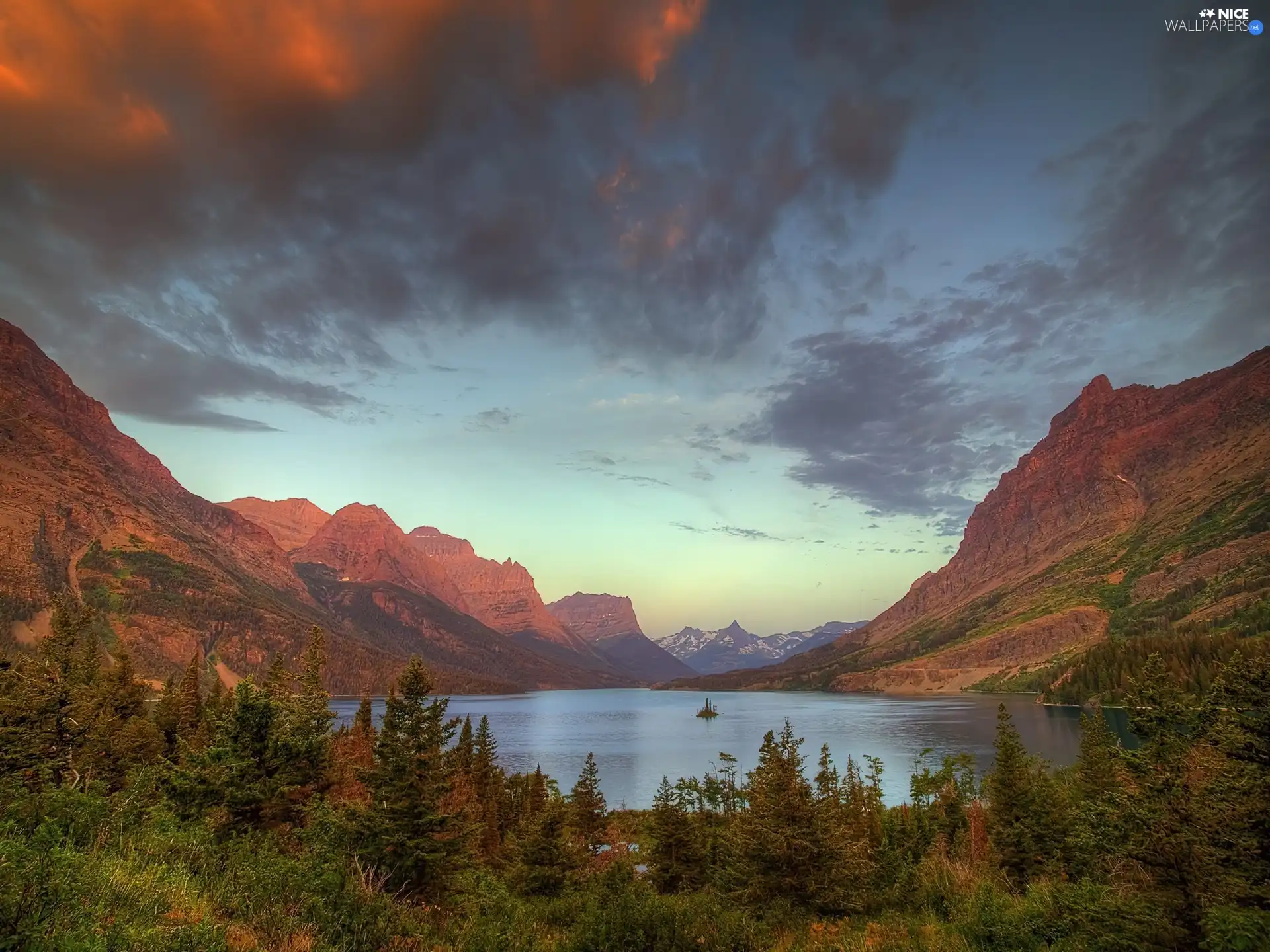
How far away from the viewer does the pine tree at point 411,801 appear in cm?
2405

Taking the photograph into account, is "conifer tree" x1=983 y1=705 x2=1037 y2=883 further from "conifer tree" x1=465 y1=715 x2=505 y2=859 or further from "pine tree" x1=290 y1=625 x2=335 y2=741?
"conifer tree" x1=465 y1=715 x2=505 y2=859

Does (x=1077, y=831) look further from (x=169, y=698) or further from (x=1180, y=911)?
(x=169, y=698)

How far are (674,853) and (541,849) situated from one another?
1109 centimetres

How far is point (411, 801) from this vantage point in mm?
24906

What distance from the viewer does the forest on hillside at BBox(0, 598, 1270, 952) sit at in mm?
11164

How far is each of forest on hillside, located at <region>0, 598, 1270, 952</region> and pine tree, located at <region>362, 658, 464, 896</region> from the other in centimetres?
9

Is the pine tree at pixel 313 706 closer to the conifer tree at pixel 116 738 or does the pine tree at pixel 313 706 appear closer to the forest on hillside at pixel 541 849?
the forest on hillside at pixel 541 849

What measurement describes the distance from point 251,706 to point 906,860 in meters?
35.8

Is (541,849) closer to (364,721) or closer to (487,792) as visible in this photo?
(487,792)

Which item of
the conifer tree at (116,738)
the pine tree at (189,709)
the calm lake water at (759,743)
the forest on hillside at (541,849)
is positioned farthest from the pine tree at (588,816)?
the calm lake water at (759,743)

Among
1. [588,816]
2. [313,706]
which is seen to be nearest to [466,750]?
[588,816]

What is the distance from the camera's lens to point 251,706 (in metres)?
25.7

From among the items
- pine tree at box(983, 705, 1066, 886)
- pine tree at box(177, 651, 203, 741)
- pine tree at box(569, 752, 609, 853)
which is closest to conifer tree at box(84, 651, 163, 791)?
pine tree at box(177, 651, 203, 741)

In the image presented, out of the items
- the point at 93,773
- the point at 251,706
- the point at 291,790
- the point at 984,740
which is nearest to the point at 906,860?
the point at 291,790
